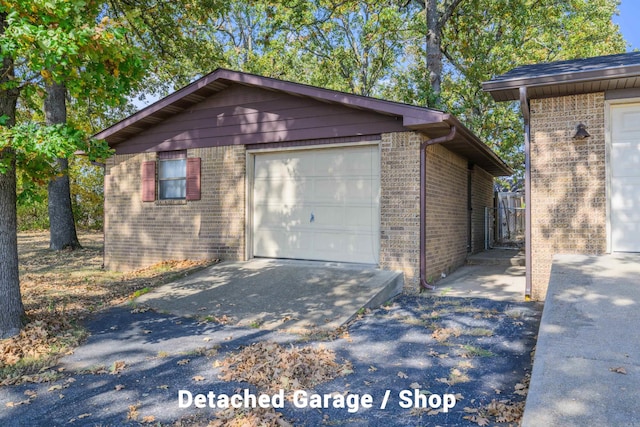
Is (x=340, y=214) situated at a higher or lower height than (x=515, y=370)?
higher

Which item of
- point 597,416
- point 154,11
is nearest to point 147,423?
point 597,416

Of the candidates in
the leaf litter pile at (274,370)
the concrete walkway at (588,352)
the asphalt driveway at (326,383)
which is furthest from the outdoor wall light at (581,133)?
the leaf litter pile at (274,370)

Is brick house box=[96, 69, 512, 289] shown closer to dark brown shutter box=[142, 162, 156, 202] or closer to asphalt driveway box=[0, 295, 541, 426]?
dark brown shutter box=[142, 162, 156, 202]

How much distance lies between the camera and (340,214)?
26.9 feet

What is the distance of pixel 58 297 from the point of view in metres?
7.29

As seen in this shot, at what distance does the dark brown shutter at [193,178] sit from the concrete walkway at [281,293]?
1.87 m

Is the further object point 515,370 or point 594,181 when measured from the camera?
point 594,181

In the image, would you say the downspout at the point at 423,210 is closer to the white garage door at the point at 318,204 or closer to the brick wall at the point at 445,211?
the brick wall at the point at 445,211

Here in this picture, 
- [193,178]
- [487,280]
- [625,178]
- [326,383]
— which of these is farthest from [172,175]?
[625,178]

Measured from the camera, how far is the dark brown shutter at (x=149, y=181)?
994 centimetres

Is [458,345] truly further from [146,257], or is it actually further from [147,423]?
[146,257]

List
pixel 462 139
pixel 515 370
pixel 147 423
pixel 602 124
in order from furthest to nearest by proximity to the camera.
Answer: pixel 462 139 < pixel 602 124 < pixel 515 370 < pixel 147 423

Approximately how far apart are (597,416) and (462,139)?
255 inches

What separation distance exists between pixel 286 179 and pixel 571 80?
5129 mm
